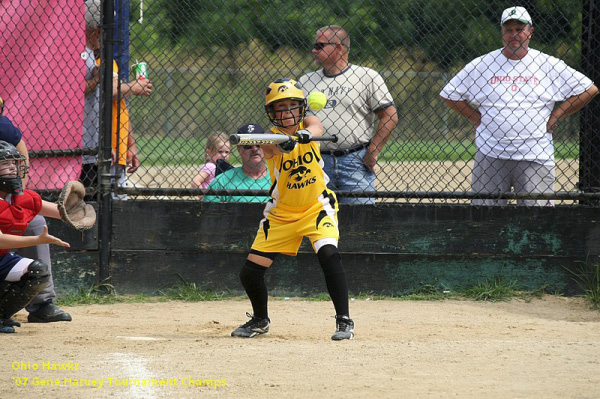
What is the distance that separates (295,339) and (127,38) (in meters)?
Result: 3.17

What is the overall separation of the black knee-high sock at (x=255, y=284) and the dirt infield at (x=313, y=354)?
242 millimetres

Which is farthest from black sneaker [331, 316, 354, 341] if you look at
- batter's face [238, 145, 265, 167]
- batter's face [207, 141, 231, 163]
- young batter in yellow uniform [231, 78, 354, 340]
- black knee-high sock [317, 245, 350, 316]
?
batter's face [207, 141, 231, 163]

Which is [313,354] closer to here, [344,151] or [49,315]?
[49,315]

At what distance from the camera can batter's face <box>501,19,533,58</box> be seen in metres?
6.64

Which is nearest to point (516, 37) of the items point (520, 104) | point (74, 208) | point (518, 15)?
point (518, 15)

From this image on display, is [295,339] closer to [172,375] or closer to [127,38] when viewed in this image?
[172,375]

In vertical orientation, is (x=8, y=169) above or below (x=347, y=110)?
below

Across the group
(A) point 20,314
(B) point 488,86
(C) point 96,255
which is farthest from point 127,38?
(B) point 488,86

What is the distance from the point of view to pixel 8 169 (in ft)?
17.2

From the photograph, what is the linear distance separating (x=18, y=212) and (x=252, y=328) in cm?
164

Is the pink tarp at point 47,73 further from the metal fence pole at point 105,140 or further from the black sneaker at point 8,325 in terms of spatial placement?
the black sneaker at point 8,325

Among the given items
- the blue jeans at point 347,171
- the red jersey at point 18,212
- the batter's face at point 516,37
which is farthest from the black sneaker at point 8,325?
the batter's face at point 516,37

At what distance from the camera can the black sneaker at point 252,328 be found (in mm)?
5422

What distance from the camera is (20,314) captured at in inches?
248
